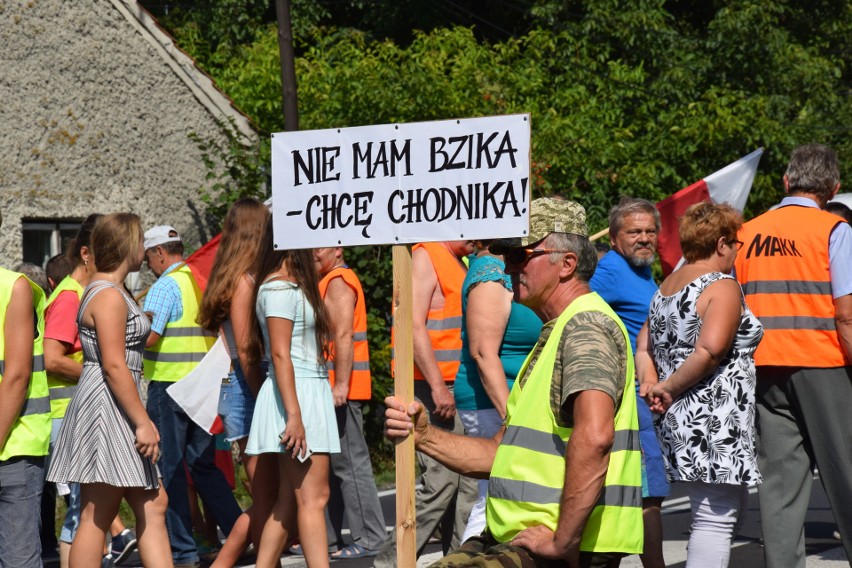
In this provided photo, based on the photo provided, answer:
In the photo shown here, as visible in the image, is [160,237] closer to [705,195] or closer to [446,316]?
[446,316]

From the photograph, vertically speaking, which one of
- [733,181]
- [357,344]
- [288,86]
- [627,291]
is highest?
[288,86]

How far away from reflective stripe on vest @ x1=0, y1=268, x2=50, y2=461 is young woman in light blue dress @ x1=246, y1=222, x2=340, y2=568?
3.25 ft

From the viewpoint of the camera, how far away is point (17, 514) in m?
5.19

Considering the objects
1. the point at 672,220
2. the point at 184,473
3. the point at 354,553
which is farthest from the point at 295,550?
the point at 672,220

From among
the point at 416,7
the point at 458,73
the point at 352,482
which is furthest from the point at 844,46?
the point at 352,482

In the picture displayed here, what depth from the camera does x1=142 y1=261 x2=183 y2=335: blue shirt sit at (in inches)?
300

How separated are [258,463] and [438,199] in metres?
2.29

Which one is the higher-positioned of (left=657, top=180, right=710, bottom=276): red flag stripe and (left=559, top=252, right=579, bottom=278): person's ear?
(left=657, top=180, right=710, bottom=276): red flag stripe

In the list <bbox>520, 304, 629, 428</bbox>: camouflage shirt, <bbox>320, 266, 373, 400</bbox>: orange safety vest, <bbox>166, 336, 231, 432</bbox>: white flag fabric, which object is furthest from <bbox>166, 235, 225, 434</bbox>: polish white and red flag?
<bbox>520, 304, 629, 428</bbox>: camouflage shirt

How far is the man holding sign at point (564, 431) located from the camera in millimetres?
3566

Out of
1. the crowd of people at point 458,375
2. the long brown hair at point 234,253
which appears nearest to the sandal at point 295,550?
the crowd of people at point 458,375

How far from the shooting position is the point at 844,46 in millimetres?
24531

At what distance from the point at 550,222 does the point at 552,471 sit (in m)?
0.80

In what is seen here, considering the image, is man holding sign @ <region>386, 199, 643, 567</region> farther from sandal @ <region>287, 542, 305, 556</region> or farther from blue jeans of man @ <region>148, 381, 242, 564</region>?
sandal @ <region>287, 542, 305, 556</region>
